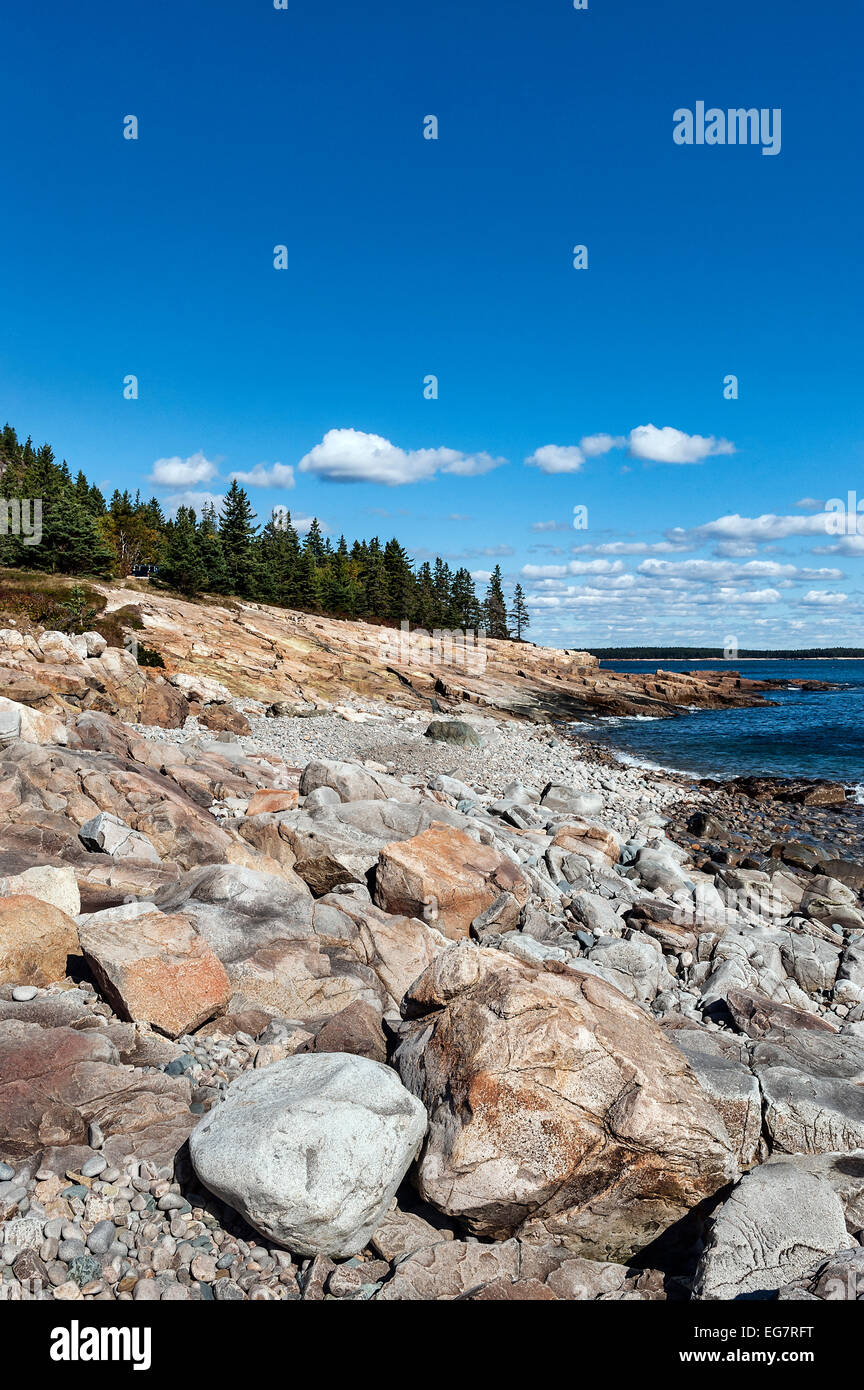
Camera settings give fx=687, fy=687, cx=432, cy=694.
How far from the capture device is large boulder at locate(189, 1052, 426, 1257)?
4566 millimetres

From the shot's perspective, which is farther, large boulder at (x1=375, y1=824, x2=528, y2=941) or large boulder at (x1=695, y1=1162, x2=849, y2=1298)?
large boulder at (x1=375, y1=824, x2=528, y2=941)

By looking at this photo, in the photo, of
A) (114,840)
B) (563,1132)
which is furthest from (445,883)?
(563,1132)

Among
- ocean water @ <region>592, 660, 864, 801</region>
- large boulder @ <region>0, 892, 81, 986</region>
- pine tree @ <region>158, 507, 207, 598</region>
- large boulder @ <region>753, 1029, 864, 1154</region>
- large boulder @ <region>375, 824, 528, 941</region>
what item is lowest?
ocean water @ <region>592, 660, 864, 801</region>

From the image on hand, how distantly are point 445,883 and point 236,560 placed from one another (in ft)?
238

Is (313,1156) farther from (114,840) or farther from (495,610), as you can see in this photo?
(495,610)

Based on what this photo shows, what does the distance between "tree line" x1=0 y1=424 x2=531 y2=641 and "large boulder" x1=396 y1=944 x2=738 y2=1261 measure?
6419cm

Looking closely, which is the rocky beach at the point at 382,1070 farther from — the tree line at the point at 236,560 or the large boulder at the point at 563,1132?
the tree line at the point at 236,560

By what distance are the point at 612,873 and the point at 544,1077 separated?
1110 centimetres

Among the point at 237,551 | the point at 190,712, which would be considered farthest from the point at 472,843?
the point at 237,551

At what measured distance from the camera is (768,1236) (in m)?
4.78

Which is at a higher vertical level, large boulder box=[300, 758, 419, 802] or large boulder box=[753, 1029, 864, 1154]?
large boulder box=[300, 758, 419, 802]

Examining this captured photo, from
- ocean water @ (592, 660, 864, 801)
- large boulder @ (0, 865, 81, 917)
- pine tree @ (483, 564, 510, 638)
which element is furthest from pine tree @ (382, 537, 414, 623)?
large boulder @ (0, 865, 81, 917)

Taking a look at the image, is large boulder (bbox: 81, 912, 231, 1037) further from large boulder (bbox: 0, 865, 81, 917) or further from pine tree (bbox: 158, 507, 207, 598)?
pine tree (bbox: 158, 507, 207, 598)
